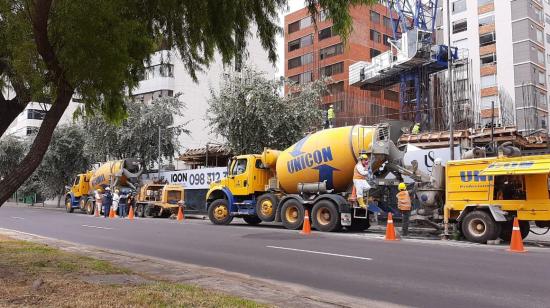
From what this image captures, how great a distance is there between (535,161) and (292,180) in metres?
8.48

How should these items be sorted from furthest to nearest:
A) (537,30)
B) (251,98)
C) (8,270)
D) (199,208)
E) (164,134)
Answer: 1. (537,30)
2. (164,134)
3. (199,208)
4. (251,98)
5. (8,270)

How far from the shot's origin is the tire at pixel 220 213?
70.6ft

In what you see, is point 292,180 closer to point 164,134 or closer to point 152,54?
point 152,54

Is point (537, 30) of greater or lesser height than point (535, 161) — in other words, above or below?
above

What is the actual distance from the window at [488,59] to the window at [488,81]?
1.54 m

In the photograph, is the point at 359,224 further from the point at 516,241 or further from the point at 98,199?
the point at 98,199

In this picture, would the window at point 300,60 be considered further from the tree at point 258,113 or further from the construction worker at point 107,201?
the construction worker at point 107,201

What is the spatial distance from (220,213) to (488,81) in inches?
1778

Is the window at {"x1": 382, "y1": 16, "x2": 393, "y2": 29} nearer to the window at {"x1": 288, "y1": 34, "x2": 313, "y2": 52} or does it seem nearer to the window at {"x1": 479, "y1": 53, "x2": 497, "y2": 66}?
the window at {"x1": 288, "y1": 34, "x2": 313, "y2": 52}

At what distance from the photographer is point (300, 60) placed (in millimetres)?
75250

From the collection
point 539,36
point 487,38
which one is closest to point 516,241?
point 487,38

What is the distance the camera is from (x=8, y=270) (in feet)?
27.4

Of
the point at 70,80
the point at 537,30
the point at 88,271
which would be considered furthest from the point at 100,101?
the point at 537,30

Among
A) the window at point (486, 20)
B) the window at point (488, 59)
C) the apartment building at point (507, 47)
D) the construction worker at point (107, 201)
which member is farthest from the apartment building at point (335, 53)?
the construction worker at point (107, 201)
